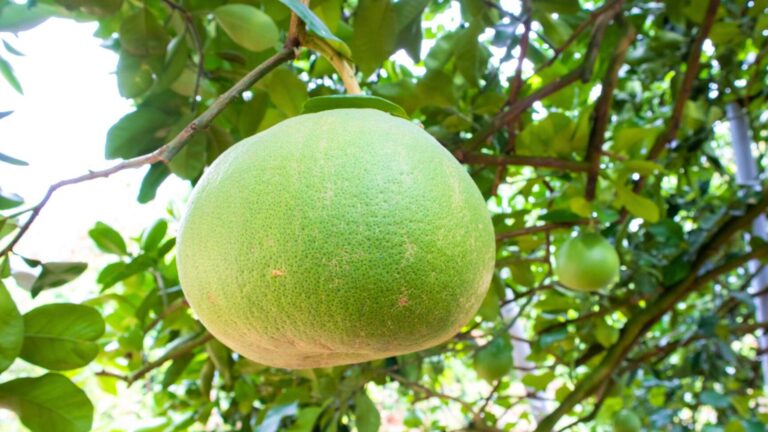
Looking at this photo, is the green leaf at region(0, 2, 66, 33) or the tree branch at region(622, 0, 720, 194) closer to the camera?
the green leaf at region(0, 2, 66, 33)

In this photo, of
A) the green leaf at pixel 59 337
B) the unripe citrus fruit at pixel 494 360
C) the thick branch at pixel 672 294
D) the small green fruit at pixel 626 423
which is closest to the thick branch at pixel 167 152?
the green leaf at pixel 59 337

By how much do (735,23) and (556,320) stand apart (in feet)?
3.23

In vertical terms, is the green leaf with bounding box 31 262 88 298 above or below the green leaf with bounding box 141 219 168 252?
above

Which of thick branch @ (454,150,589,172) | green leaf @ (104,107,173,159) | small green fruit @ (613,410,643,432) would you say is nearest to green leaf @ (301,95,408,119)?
green leaf @ (104,107,173,159)

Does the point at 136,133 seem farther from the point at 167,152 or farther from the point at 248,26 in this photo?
the point at 167,152

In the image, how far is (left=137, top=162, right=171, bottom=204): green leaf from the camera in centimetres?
108

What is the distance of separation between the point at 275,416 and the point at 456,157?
65 centimetres

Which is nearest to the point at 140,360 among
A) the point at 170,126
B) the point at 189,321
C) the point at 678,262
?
the point at 189,321

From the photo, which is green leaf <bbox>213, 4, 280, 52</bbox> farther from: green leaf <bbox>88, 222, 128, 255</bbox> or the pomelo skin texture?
green leaf <bbox>88, 222, 128, 255</bbox>

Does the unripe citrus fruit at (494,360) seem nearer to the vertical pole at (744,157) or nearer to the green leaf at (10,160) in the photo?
the vertical pole at (744,157)

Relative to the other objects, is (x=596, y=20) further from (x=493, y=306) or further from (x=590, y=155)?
(x=493, y=306)

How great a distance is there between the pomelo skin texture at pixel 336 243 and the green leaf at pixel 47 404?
0.27 m

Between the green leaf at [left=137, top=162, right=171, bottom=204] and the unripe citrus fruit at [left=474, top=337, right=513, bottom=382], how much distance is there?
3.29 ft

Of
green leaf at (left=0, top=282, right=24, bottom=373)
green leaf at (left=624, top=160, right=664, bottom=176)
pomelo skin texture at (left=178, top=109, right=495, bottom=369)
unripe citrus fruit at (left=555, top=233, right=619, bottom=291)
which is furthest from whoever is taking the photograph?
unripe citrus fruit at (left=555, top=233, right=619, bottom=291)
